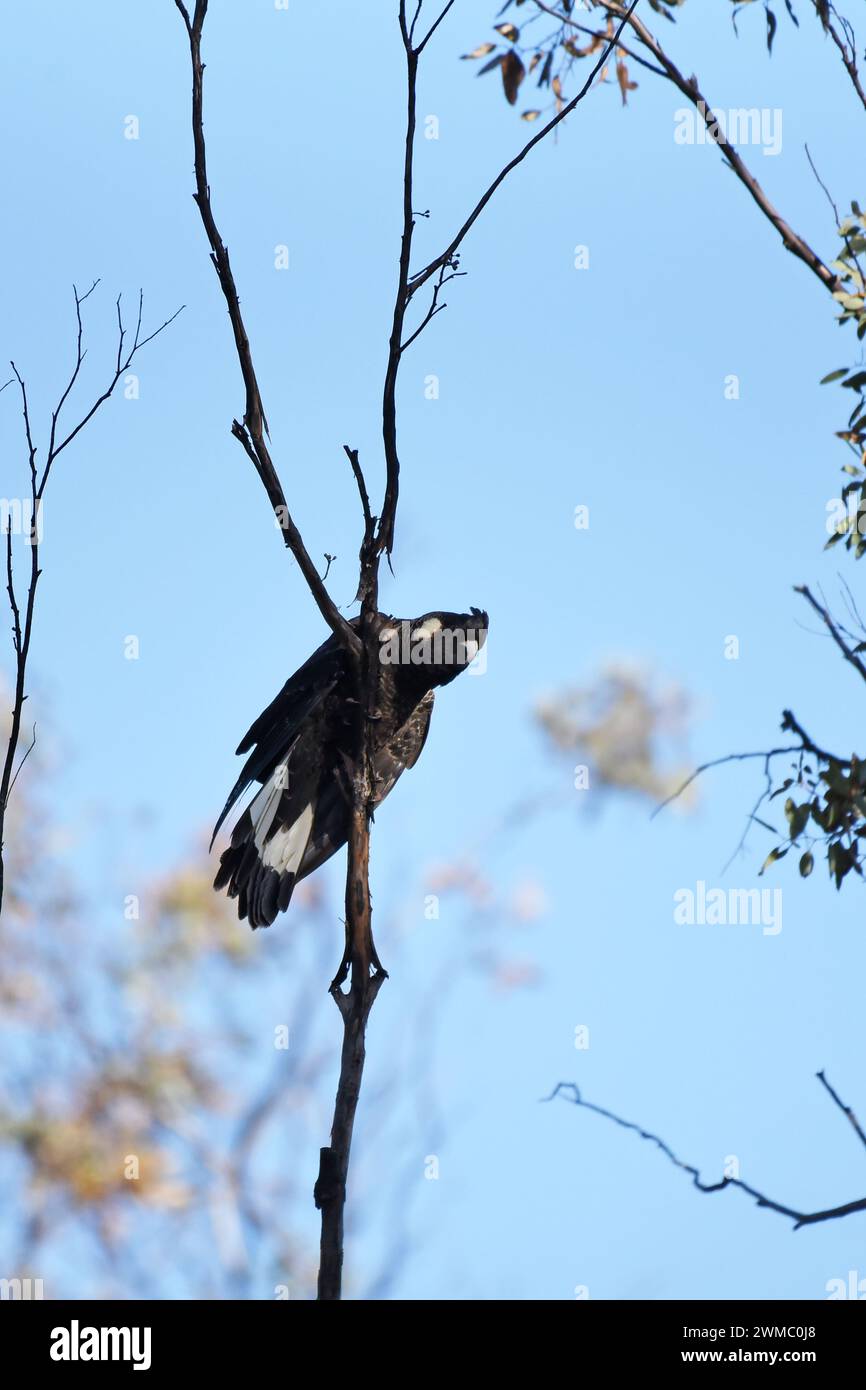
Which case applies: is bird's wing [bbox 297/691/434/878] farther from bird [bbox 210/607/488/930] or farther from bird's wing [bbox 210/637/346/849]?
bird's wing [bbox 210/637/346/849]

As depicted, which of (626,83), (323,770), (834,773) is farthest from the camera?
(323,770)

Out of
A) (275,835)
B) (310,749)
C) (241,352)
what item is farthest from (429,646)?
(241,352)

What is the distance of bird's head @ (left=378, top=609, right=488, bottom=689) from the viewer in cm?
483

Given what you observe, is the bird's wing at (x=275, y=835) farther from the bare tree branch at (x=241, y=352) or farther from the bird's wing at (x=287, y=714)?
the bare tree branch at (x=241, y=352)

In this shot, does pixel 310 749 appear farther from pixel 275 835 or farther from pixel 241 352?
pixel 241 352

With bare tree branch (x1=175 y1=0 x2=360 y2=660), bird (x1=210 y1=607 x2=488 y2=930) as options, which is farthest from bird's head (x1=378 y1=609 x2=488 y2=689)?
bare tree branch (x1=175 y1=0 x2=360 y2=660)

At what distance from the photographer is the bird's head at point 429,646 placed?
483 cm

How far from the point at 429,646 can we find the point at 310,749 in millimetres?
516

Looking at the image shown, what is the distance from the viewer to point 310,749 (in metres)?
4.68

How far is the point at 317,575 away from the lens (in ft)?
11.3
